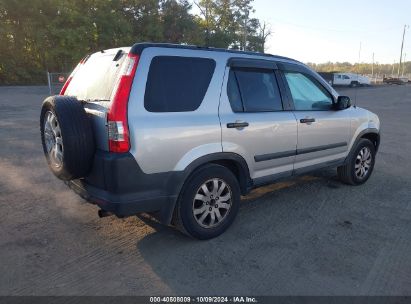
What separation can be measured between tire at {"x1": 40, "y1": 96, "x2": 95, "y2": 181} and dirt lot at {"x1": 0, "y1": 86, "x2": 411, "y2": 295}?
2.75 ft

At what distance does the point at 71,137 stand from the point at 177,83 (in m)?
1.06

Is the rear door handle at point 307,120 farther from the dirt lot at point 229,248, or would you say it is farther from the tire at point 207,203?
the tire at point 207,203

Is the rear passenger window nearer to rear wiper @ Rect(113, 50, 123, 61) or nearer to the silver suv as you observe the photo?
the silver suv

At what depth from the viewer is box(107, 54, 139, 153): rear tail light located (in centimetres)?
309

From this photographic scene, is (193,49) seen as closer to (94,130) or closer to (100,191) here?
(94,130)

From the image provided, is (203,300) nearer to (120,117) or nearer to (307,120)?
(120,117)

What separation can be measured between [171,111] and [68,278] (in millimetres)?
1677

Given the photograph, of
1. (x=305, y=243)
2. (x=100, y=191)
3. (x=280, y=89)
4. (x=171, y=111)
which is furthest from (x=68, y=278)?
(x=280, y=89)

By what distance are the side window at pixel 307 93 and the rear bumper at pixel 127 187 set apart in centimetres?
195

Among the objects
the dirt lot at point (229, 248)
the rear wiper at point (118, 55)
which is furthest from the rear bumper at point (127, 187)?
the rear wiper at point (118, 55)

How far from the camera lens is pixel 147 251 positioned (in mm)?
3596

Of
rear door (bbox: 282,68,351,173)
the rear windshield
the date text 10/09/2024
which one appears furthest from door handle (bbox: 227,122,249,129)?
the date text 10/09/2024

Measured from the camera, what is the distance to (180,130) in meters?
3.36

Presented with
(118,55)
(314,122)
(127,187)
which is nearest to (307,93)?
(314,122)
